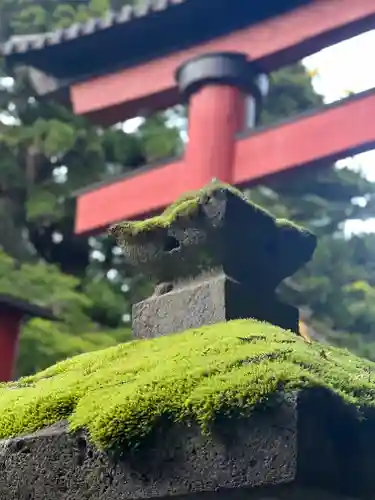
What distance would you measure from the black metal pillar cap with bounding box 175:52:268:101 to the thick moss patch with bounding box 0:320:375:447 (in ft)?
10.2

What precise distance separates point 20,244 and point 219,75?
6.77 ft

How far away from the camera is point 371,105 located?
3.55 metres

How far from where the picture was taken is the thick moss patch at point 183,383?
Result: 772 mm

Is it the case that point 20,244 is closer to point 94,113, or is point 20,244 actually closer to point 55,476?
point 94,113

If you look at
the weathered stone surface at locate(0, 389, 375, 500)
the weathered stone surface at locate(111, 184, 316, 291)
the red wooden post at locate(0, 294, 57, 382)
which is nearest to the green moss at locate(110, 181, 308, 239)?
the weathered stone surface at locate(111, 184, 316, 291)

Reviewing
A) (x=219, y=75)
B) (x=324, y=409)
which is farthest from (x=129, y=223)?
(x=219, y=75)

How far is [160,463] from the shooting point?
803 millimetres

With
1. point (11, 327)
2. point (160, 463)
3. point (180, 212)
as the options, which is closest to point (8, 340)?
point (11, 327)

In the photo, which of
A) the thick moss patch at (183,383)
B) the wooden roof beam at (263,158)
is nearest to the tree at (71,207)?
the wooden roof beam at (263,158)

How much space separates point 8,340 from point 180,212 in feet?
9.04

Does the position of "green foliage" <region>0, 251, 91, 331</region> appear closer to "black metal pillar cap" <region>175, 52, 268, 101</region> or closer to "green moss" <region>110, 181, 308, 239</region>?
"black metal pillar cap" <region>175, 52, 268, 101</region>

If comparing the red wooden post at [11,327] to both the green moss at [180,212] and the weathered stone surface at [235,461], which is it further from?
the weathered stone surface at [235,461]

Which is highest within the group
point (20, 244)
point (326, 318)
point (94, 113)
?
point (94, 113)

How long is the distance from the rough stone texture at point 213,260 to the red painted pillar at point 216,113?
2686mm
